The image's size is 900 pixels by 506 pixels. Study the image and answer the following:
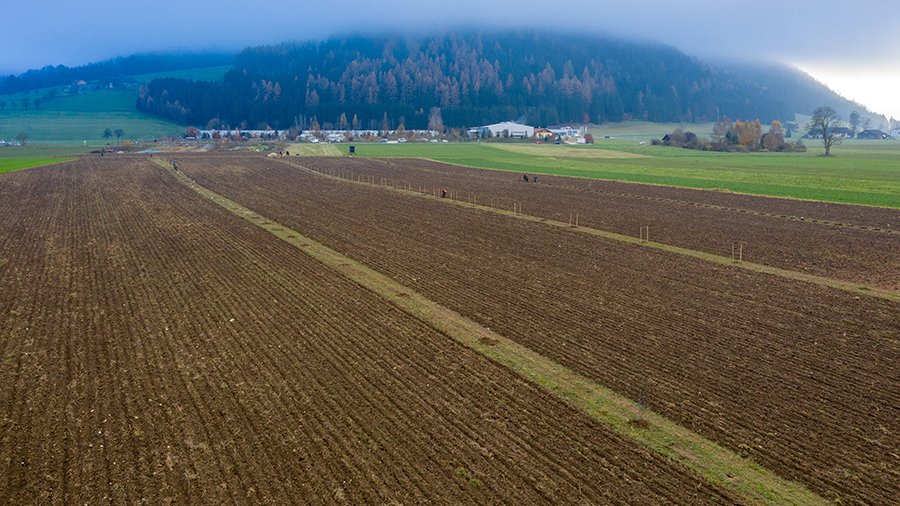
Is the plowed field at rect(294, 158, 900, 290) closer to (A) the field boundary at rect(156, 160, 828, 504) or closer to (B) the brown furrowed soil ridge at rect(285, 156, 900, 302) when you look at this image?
(B) the brown furrowed soil ridge at rect(285, 156, 900, 302)

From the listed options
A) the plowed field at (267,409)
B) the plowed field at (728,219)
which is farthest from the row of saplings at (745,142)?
the plowed field at (267,409)

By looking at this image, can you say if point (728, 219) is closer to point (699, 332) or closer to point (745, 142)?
point (699, 332)

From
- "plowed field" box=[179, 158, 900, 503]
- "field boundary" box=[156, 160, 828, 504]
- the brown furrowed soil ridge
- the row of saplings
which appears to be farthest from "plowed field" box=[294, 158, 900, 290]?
the row of saplings

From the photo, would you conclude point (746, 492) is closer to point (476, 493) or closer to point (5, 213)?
point (476, 493)

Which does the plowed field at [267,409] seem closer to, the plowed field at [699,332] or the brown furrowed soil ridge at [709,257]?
the plowed field at [699,332]

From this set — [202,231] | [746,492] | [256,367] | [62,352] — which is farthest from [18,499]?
[202,231]
